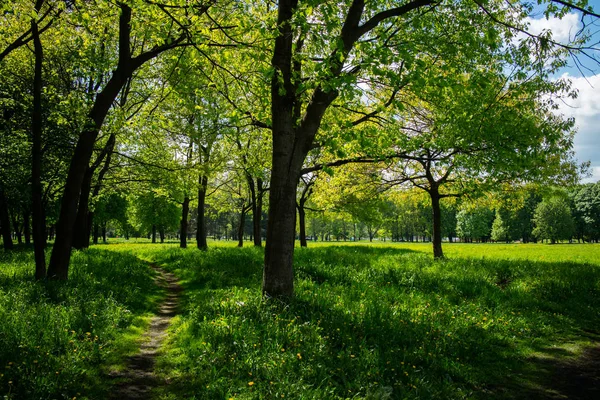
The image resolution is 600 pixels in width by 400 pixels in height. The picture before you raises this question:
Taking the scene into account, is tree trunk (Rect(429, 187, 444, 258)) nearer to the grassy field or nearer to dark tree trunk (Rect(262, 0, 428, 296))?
the grassy field

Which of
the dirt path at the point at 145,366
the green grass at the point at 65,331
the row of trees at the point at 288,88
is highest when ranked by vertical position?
the row of trees at the point at 288,88

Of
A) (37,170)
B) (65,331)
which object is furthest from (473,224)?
(65,331)

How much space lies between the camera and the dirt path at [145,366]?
4660 millimetres

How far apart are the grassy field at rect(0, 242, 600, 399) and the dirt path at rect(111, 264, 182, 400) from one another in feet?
0.69

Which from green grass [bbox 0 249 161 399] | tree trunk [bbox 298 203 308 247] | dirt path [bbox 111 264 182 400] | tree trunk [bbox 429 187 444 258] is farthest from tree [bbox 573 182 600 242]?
green grass [bbox 0 249 161 399]

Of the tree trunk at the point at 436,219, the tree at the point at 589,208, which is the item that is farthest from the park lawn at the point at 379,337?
the tree at the point at 589,208

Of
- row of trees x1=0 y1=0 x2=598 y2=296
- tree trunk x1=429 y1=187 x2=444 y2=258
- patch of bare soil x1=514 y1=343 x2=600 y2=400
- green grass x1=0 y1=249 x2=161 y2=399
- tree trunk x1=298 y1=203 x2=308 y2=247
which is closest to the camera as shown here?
green grass x1=0 y1=249 x2=161 y2=399

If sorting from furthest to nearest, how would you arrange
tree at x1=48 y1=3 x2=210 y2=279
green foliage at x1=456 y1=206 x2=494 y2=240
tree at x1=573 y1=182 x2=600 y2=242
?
green foliage at x1=456 y1=206 x2=494 y2=240 → tree at x1=573 y1=182 x2=600 y2=242 → tree at x1=48 y1=3 x2=210 y2=279

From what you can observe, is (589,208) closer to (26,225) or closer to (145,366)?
(145,366)

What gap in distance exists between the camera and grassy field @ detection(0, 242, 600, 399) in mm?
4691

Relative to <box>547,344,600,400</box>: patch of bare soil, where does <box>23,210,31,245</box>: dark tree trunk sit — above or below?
above

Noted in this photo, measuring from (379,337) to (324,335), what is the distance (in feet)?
3.52

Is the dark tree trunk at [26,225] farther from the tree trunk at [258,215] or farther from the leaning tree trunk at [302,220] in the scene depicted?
the leaning tree trunk at [302,220]

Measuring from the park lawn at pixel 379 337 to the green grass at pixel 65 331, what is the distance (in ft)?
3.02
